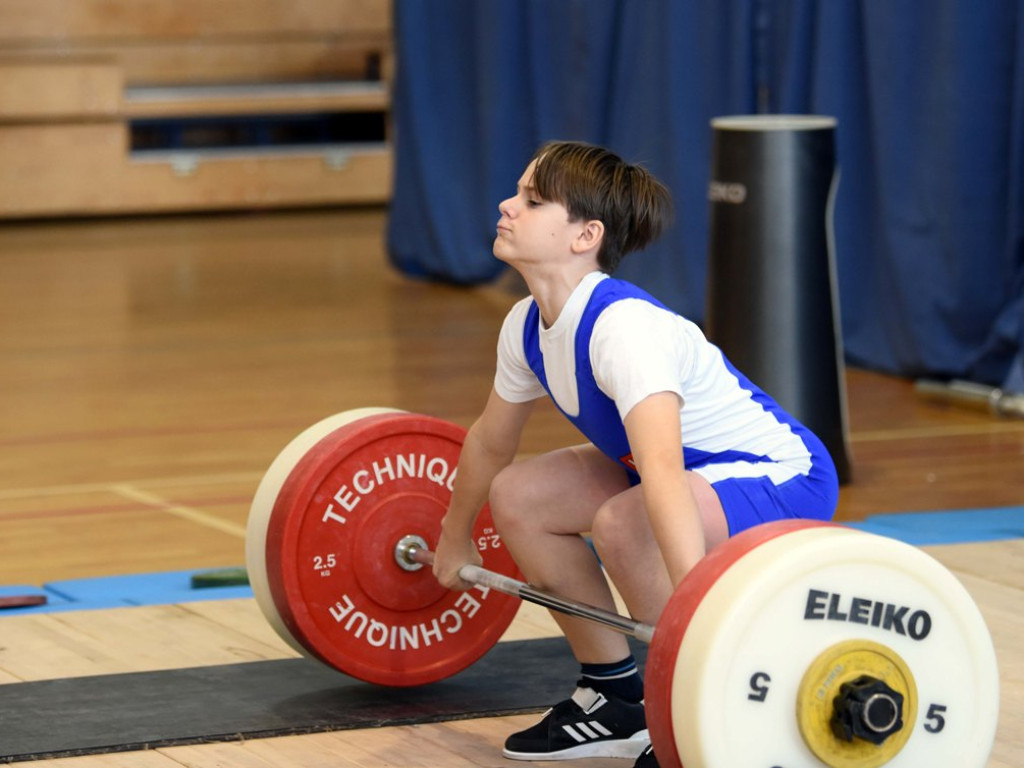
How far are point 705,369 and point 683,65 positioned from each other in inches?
130

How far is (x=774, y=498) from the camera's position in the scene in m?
1.87

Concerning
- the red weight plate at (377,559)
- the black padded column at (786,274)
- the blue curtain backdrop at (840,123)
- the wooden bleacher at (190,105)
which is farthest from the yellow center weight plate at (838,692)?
the wooden bleacher at (190,105)

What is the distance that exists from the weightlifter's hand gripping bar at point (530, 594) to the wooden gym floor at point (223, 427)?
0.19m

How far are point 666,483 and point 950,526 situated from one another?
147 centimetres

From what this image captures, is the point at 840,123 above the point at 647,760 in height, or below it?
above

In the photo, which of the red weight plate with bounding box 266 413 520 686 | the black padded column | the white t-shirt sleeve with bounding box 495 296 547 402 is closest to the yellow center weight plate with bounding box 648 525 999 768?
the white t-shirt sleeve with bounding box 495 296 547 402

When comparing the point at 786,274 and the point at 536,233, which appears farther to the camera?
the point at 786,274

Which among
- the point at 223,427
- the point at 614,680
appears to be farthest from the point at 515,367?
the point at 223,427

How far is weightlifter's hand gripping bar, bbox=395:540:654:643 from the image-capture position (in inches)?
68.4

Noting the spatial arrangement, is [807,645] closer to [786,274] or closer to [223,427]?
[786,274]

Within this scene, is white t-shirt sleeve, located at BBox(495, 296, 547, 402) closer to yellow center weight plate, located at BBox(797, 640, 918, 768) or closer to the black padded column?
yellow center weight plate, located at BBox(797, 640, 918, 768)

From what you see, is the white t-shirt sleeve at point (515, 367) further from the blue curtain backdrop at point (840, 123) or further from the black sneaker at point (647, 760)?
the blue curtain backdrop at point (840, 123)

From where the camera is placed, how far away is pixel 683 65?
5.04 m

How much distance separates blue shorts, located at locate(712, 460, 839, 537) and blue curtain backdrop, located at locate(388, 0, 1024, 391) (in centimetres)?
220
